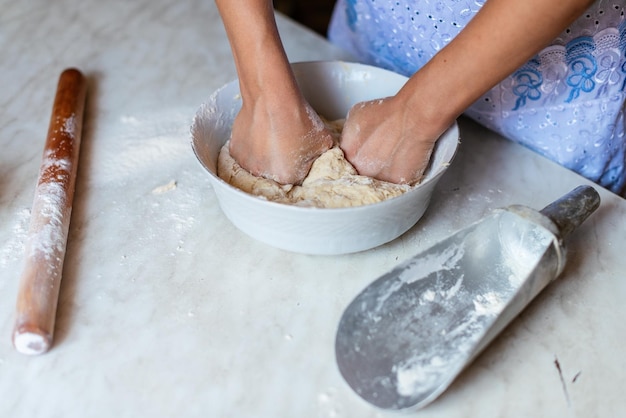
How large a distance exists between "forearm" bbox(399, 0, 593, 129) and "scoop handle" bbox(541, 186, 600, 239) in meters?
0.15

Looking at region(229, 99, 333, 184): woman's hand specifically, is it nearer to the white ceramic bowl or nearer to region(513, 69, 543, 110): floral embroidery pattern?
the white ceramic bowl

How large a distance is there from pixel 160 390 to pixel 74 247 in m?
0.24

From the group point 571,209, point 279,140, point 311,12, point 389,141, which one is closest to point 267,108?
point 279,140

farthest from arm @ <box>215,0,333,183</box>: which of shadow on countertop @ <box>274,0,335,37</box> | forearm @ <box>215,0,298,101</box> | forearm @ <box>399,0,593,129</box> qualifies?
shadow on countertop @ <box>274,0,335,37</box>

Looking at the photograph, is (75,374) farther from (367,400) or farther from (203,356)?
(367,400)

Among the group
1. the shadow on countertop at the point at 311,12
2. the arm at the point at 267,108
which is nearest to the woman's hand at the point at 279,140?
the arm at the point at 267,108

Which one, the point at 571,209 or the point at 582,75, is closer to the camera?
the point at 571,209

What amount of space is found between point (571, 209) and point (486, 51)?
20 centimetres

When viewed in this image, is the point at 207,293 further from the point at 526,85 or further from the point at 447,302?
the point at 526,85

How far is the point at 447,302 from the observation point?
625 mm

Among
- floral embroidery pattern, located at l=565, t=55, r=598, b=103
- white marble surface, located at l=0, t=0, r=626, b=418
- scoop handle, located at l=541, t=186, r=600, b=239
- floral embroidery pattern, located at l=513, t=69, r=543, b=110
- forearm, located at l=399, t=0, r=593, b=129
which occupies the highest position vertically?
forearm, located at l=399, t=0, r=593, b=129

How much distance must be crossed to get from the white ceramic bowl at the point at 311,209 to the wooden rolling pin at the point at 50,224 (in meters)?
0.18

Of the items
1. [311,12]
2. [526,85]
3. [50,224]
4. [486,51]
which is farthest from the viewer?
[311,12]

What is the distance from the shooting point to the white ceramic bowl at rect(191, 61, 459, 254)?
63 centimetres
